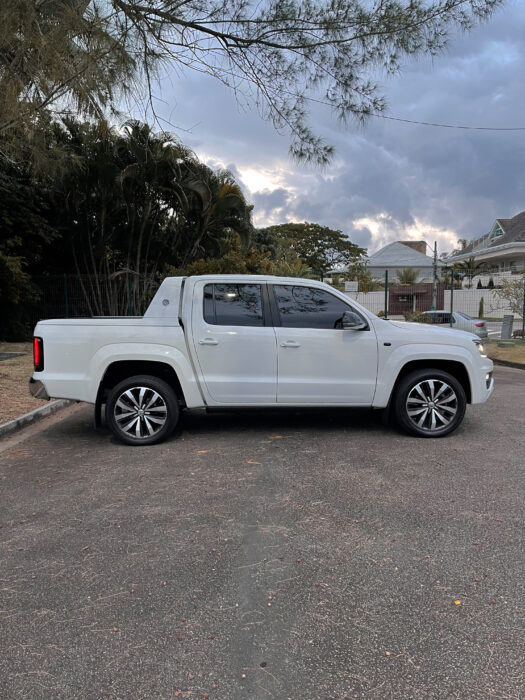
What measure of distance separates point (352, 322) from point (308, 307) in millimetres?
542

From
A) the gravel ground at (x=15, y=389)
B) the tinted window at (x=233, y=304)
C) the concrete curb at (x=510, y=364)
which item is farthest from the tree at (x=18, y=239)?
the concrete curb at (x=510, y=364)

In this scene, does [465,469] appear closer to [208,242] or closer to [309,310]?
[309,310]

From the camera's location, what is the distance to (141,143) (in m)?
17.2

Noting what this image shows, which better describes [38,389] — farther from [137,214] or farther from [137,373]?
[137,214]

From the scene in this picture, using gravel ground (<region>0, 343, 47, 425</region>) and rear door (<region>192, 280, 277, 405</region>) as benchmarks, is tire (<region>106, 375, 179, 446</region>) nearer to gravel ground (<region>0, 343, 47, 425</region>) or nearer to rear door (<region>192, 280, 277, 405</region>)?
rear door (<region>192, 280, 277, 405</region>)

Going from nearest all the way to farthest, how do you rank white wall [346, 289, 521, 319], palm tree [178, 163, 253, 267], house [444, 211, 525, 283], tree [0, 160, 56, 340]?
tree [0, 160, 56, 340], palm tree [178, 163, 253, 267], white wall [346, 289, 521, 319], house [444, 211, 525, 283]

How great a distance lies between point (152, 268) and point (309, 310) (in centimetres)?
1609

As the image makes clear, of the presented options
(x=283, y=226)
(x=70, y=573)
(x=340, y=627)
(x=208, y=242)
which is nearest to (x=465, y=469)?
(x=340, y=627)

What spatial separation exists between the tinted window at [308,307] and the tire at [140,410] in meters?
1.61

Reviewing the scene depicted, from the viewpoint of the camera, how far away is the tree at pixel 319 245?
6762 cm

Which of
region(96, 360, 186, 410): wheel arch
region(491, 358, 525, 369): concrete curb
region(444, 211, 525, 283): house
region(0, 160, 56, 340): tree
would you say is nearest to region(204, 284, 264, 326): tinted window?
region(96, 360, 186, 410): wheel arch

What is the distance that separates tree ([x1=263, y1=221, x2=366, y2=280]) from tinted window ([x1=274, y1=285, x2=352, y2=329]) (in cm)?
6129

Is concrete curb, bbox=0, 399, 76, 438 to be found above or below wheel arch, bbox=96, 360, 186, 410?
below

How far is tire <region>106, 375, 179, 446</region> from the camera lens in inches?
228
